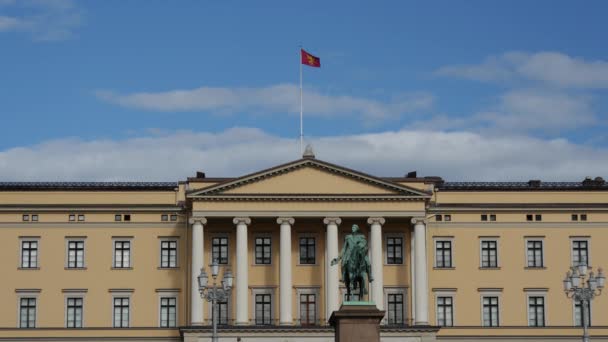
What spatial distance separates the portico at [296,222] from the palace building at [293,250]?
0.08 metres

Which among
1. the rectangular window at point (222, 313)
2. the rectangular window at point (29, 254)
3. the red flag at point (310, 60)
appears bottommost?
the rectangular window at point (222, 313)

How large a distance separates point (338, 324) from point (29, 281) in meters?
40.1

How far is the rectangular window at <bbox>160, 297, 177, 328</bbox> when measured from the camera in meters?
84.4

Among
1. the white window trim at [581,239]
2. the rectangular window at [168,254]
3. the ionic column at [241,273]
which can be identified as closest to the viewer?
the ionic column at [241,273]

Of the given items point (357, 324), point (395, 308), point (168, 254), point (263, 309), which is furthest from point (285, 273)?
point (357, 324)

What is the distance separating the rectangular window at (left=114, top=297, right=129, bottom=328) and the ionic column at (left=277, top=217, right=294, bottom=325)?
887 centimetres

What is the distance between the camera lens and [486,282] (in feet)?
280

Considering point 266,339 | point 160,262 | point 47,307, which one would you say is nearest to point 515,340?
point 266,339

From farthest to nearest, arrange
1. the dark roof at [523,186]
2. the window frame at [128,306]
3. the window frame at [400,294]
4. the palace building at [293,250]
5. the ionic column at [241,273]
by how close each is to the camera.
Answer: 1. the dark roof at [523,186]
2. the window frame at [128,306]
3. the window frame at [400,294]
4. the palace building at [293,250]
5. the ionic column at [241,273]

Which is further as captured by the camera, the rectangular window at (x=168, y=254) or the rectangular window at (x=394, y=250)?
the rectangular window at (x=168, y=254)

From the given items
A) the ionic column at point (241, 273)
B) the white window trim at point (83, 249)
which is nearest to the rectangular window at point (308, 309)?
the ionic column at point (241, 273)

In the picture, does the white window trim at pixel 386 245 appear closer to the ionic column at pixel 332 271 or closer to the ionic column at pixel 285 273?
the ionic column at pixel 332 271

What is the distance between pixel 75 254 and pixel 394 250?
17989 millimetres

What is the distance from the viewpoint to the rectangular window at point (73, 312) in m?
84.2
